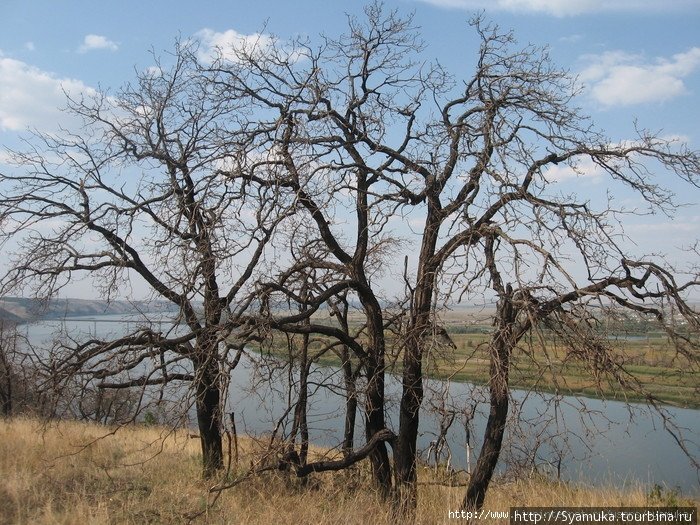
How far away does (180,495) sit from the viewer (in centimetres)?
777

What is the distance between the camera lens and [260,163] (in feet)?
20.4

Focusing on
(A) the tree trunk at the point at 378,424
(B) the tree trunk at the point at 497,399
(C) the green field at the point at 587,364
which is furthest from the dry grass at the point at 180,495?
(C) the green field at the point at 587,364

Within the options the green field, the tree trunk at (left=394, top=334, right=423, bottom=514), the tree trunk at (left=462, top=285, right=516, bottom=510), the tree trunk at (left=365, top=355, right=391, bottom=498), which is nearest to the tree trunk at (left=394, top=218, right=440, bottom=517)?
the tree trunk at (left=394, top=334, right=423, bottom=514)

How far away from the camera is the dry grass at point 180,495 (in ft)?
20.6

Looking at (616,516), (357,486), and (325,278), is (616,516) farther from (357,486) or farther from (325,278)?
(325,278)

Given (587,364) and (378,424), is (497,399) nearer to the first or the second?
(587,364)

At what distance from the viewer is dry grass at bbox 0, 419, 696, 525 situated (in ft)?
20.6

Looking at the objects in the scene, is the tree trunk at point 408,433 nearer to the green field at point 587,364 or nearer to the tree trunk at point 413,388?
the tree trunk at point 413,388

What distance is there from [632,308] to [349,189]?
323 cm

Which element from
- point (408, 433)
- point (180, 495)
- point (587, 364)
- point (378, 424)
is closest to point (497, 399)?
point (587, 364)

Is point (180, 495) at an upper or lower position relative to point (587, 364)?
lower

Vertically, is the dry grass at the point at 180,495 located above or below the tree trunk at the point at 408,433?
below

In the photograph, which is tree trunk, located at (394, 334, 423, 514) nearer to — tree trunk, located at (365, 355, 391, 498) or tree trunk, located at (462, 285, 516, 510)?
tree trunk, located at (365, 355, 391, 498)

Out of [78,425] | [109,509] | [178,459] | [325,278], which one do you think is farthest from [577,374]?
[78,425]
